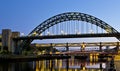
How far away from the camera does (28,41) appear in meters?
125

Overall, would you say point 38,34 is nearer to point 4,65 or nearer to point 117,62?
point 4,65

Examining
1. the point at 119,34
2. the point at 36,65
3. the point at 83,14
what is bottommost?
the point at 36,65

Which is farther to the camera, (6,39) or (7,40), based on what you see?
(7,40)

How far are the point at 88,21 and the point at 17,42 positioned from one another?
2796cm

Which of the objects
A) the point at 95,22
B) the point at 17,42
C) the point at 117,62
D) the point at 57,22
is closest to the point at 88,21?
the point at 95,22

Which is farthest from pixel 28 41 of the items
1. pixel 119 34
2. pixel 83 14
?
pixel 119 34

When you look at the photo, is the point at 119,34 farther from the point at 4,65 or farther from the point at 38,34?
the point at 4,65

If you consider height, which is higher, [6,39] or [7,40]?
[6,39]

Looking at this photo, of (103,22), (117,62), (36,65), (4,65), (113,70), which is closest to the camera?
(113,70)

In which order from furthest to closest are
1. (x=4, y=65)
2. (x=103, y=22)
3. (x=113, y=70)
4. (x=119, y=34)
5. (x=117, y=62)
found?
(x=103, y=22) → (x=119, y=34) → (x=4, y=65) → (x=117, y=62) → (x=113, y=70)

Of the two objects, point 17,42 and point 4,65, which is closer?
point 4,65

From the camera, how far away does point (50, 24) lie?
12300 cm

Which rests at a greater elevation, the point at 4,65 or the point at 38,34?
the point at 38,34

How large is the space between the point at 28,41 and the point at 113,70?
102199 millimetres
